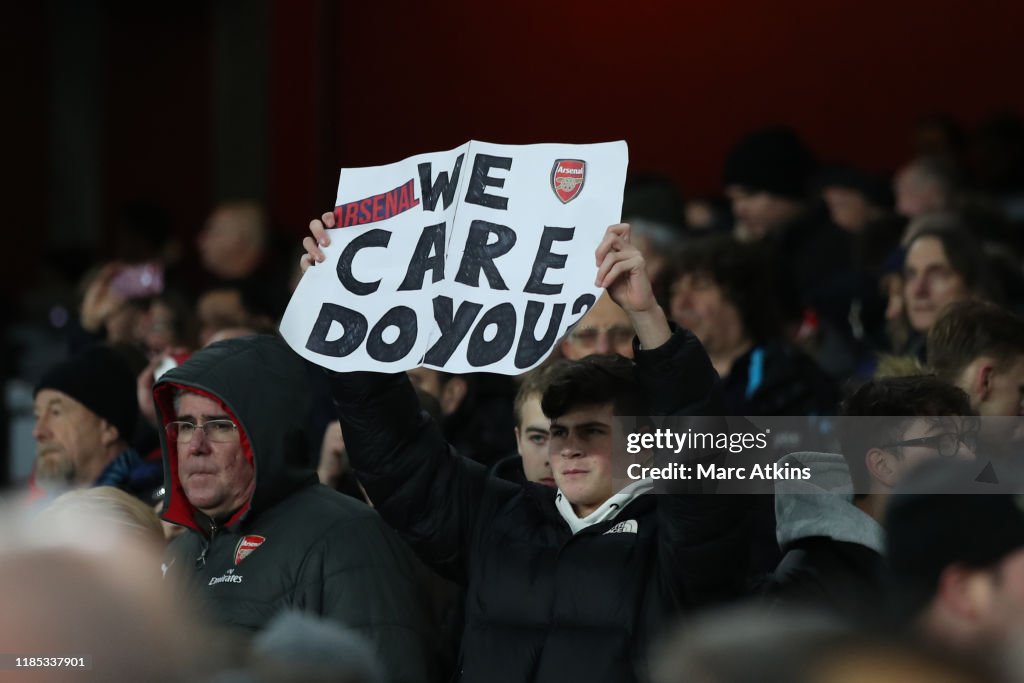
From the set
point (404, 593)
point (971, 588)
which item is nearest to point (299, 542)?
point (404, 593)

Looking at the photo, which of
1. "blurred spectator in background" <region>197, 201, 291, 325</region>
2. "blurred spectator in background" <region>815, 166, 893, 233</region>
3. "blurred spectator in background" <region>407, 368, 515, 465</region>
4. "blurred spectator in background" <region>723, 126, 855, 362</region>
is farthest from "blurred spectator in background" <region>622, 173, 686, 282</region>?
"blurred spectator in background" <region>197, 201, 291, 325</region>

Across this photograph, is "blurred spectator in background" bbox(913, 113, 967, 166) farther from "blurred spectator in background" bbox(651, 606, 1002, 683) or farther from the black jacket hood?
"blurred spectator in background" bbox(651, 606, 1002, 683)

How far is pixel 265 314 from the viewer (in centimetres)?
652

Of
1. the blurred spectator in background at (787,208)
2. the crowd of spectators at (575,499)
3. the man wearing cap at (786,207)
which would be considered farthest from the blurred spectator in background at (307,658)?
the man wearing cap at (786,207)

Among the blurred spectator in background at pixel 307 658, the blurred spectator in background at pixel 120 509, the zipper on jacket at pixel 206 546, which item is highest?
the blurred spectator in background at pixel 307 658

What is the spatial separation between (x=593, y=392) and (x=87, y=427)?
2.08 metres

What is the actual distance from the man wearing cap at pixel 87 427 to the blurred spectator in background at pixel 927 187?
11.8 feet

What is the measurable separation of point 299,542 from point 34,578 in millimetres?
2370

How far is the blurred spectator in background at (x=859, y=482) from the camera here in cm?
332

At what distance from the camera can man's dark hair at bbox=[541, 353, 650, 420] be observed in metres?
3.71

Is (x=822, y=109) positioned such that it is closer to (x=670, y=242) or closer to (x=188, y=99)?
(x=670, y=242)

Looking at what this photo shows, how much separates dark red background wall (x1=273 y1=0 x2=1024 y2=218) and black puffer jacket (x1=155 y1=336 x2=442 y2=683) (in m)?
5.73

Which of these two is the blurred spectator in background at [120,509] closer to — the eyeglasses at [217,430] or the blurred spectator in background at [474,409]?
the eyeglasses at [217,430]

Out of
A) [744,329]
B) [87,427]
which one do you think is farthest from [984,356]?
[87,427]
